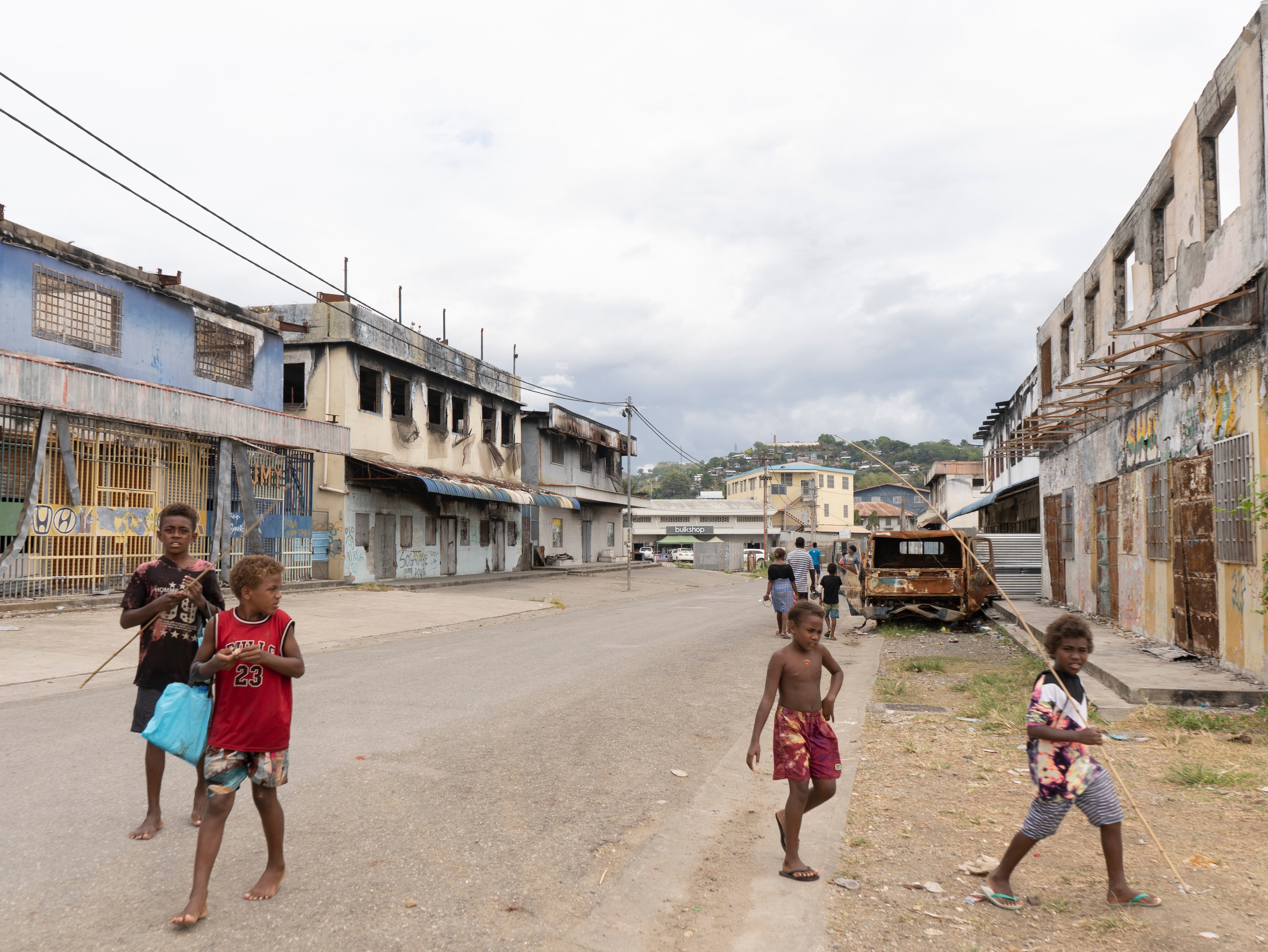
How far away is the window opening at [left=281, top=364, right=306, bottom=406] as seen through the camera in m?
27.3

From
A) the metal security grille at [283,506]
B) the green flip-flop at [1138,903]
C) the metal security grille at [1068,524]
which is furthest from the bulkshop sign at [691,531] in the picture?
the green flip-flop at [1138,903]

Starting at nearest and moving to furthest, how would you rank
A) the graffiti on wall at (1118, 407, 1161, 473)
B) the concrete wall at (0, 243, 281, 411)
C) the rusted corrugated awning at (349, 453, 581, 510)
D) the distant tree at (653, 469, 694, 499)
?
the graffiti on wall at (1118, 407, 1161, 473)
the concrete wall at (0, 243, 281, 411)
the rusted corrugated awning at (349, 453, 581, 510)
the distant tree at (653, 469, 694, 499)

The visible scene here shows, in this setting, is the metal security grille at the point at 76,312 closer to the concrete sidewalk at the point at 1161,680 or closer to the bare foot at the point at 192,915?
the bare foot at the point at 192,915

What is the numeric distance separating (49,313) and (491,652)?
450 inches

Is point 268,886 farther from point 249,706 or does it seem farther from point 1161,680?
point 1161,680

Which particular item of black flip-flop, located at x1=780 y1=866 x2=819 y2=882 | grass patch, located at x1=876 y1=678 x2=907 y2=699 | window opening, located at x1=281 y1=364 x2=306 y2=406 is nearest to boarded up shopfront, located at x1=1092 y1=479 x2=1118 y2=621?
grass patch, located at x1=876 y1=678 x2=907 y2=699

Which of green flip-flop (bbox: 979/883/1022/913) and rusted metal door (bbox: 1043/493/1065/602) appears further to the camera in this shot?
rusted metal door (bbox: 1043/493/1065/602)

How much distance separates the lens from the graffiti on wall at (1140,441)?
43.2 feet

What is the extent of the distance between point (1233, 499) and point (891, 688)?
13.6 ft

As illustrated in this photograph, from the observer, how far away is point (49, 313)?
1783cm

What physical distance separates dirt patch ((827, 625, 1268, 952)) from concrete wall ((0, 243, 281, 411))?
645 inches

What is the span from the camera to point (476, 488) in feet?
99.6

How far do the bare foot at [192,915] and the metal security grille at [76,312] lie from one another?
665 inches

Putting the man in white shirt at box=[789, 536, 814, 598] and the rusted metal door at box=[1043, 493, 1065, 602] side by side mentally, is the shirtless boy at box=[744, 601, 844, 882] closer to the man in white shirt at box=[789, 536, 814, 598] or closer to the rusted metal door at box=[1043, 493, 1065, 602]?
the man in white shirt at box=[789, 536, 814, 598]
